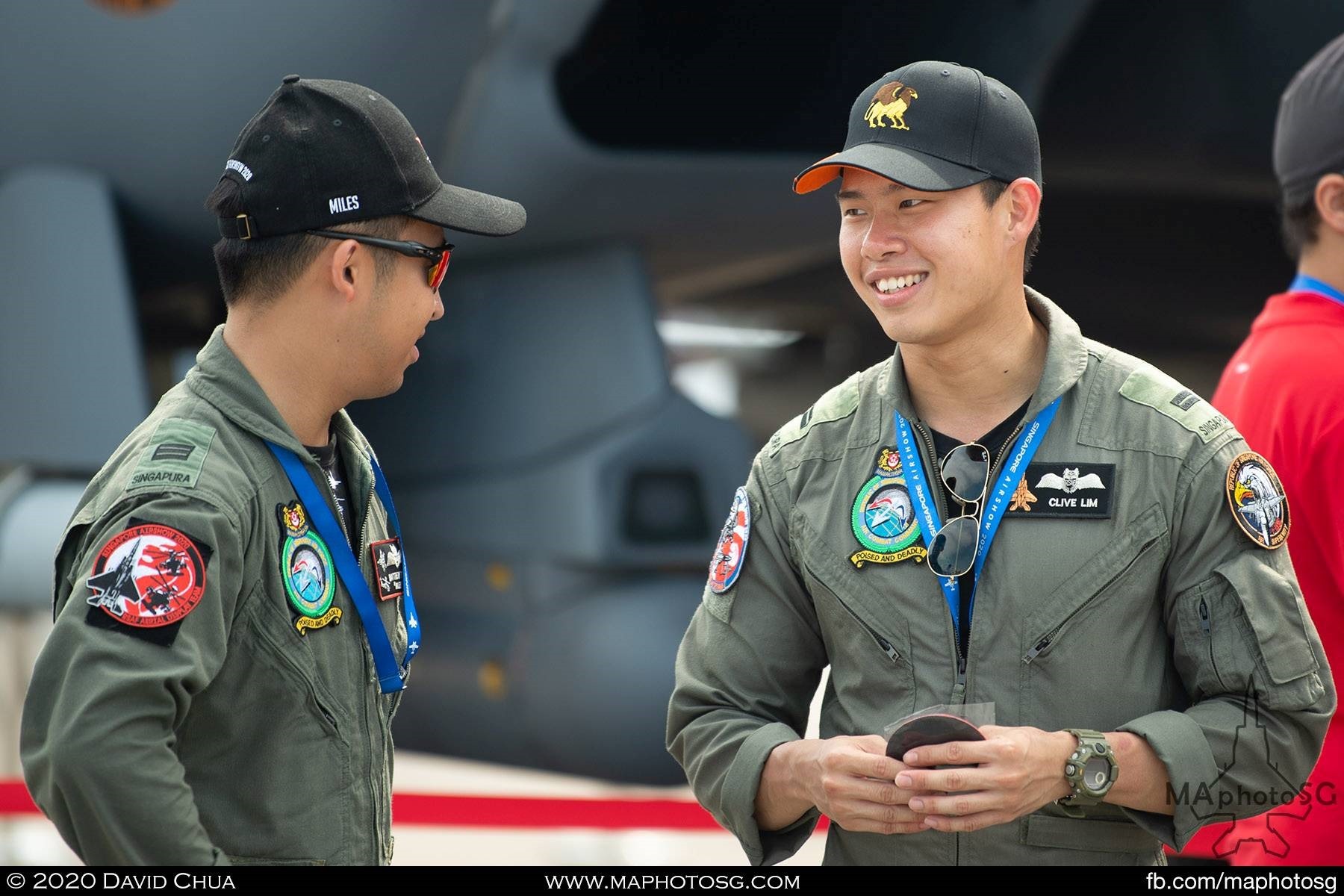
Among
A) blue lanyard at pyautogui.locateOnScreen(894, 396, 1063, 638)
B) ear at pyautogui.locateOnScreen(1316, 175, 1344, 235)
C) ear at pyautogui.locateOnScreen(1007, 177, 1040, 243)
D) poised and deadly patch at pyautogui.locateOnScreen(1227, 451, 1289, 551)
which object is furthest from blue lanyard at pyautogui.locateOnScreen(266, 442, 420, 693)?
ear at pyautogui.locateOnScreen(1316, 175, 1344, 235)

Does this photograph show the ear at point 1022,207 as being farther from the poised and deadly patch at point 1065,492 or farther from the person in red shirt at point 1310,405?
the person in red shirt at point 1310,405

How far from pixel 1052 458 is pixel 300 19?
4501mm

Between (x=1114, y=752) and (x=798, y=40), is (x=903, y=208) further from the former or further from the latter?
(x=798, y=40)

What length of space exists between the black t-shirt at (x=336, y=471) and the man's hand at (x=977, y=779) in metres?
0.89

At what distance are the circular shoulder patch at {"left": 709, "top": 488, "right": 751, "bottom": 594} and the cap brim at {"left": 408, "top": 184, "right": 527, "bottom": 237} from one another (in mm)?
571

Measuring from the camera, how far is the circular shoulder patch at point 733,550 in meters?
2.20

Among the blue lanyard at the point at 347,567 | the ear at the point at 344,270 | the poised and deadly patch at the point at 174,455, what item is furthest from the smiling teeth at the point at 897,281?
the poised and deadly patch at the point at 174,455

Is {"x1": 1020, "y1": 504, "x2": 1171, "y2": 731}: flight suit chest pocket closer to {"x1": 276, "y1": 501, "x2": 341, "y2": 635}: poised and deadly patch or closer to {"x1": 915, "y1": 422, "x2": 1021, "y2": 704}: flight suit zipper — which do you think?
{"x1": 915, "y1": 422, "x2": 1021, "y2": 704}: flight suit zipper

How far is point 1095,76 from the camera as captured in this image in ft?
24.2

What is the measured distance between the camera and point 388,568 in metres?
2.16

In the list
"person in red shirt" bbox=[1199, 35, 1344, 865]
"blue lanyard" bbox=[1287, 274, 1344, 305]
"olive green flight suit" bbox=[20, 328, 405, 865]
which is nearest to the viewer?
"olive green flight suit" bbox=[20, 328, 405, 865]

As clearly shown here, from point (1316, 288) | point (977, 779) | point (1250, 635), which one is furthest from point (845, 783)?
point (1316, 288)

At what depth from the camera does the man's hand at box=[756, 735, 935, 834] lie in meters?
1.87

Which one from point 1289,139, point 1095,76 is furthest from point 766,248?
point 1289,139
